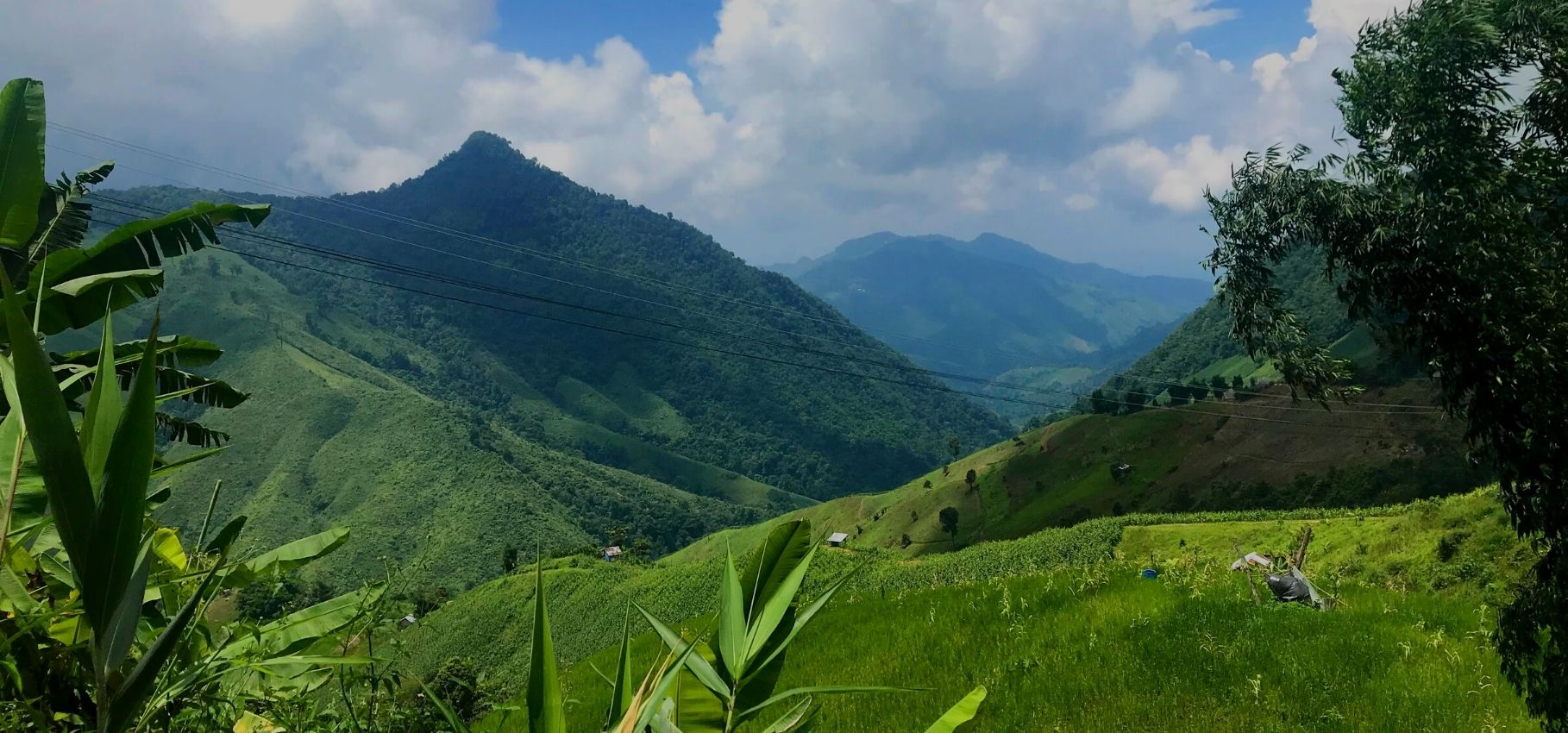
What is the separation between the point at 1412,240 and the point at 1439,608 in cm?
468

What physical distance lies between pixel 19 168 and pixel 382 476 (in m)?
163

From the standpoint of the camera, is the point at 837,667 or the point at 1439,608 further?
the point at 837,667

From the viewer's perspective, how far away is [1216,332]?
18162cm

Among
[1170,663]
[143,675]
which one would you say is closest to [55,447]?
[143,675]

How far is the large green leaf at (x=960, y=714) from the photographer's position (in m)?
1.67

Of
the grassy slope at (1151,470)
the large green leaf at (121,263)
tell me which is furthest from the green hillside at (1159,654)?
the grassy slope at (1151,470)

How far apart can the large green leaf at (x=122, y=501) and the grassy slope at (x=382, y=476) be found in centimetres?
11118

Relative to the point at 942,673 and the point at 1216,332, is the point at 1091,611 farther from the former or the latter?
the point at 1216,332

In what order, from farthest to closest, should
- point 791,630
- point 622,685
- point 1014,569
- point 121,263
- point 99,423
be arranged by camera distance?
point 1014,569 < point 121,263 < point 791,630 < point 622,685 < point 99,423

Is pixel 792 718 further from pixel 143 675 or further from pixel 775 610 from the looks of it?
pixel 143 675

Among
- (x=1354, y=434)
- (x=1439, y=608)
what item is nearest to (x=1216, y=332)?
(x=1354, y=434)

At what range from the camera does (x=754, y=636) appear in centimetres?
180

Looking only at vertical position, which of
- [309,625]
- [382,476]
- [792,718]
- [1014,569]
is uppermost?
[792,718]

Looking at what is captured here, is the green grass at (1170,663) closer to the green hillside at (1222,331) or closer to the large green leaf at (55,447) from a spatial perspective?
the large green leaf at (55,447)
